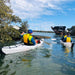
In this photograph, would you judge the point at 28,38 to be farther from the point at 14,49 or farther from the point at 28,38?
the point at 14,49

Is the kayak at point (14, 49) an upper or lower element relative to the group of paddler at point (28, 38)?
lower

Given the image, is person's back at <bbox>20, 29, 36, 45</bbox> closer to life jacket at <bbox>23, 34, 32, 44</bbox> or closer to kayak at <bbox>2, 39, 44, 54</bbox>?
life jacket at <bbox>23, 34, 32, 44</bbox>

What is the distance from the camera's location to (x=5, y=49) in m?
9.17

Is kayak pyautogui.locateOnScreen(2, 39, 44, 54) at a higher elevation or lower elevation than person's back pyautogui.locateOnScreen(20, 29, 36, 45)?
lower

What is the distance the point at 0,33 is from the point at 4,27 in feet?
5.27

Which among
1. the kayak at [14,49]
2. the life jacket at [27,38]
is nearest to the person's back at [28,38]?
the life jacket at [27,38]

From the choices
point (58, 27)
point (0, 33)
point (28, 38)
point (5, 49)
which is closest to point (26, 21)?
point (0, 33)

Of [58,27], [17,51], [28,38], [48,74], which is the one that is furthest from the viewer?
[58,27]

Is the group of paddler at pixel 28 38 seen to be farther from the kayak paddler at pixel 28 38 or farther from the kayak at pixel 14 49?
the kayak at pixel 14 49

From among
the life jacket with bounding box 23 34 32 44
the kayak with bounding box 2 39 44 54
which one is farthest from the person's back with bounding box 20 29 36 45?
the kayak with bounding box 2 39 44 54

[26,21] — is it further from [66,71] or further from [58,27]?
[58,27]

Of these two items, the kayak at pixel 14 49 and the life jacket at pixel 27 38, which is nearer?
the kayak at pixel 14 49

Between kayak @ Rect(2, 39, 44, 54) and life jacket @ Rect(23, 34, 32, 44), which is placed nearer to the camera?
kayak @ Rect(2, 39, 44, 54)

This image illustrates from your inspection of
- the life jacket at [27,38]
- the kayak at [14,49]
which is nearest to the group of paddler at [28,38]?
the life jacket at [27,38]
